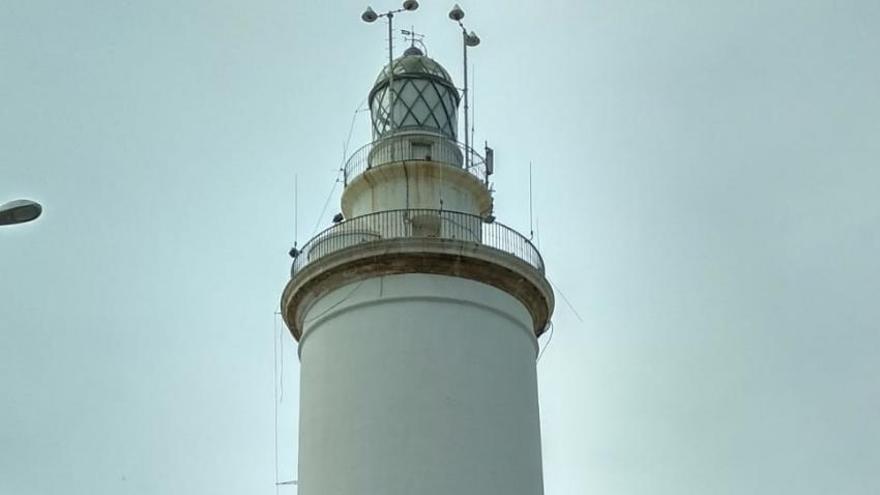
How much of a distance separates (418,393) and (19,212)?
11156mm

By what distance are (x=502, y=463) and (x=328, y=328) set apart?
13.0 ft

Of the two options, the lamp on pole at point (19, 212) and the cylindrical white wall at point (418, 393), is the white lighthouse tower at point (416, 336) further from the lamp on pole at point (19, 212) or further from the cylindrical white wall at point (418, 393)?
the lamp on pole at point (19, 212)

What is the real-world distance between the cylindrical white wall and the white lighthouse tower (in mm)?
22

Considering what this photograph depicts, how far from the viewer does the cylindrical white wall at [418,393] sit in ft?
72.0

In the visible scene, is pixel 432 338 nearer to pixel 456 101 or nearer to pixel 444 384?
pixel 444 384

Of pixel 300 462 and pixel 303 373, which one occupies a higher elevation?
pixel 303 373

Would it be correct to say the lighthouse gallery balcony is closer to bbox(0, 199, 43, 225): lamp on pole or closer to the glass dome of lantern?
the glass dome of lantern

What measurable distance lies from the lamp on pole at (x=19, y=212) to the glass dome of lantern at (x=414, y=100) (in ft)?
47.5

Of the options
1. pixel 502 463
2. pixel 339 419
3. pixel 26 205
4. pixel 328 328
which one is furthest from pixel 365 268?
pixel 26 205

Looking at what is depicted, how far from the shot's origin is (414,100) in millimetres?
26656

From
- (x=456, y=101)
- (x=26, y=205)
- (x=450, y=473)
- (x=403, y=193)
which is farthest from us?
(x=456, y=101)

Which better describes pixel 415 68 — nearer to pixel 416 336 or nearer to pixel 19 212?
pixel 416 336

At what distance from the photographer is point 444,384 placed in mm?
22516

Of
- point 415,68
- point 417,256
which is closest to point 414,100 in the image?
point 415,68
